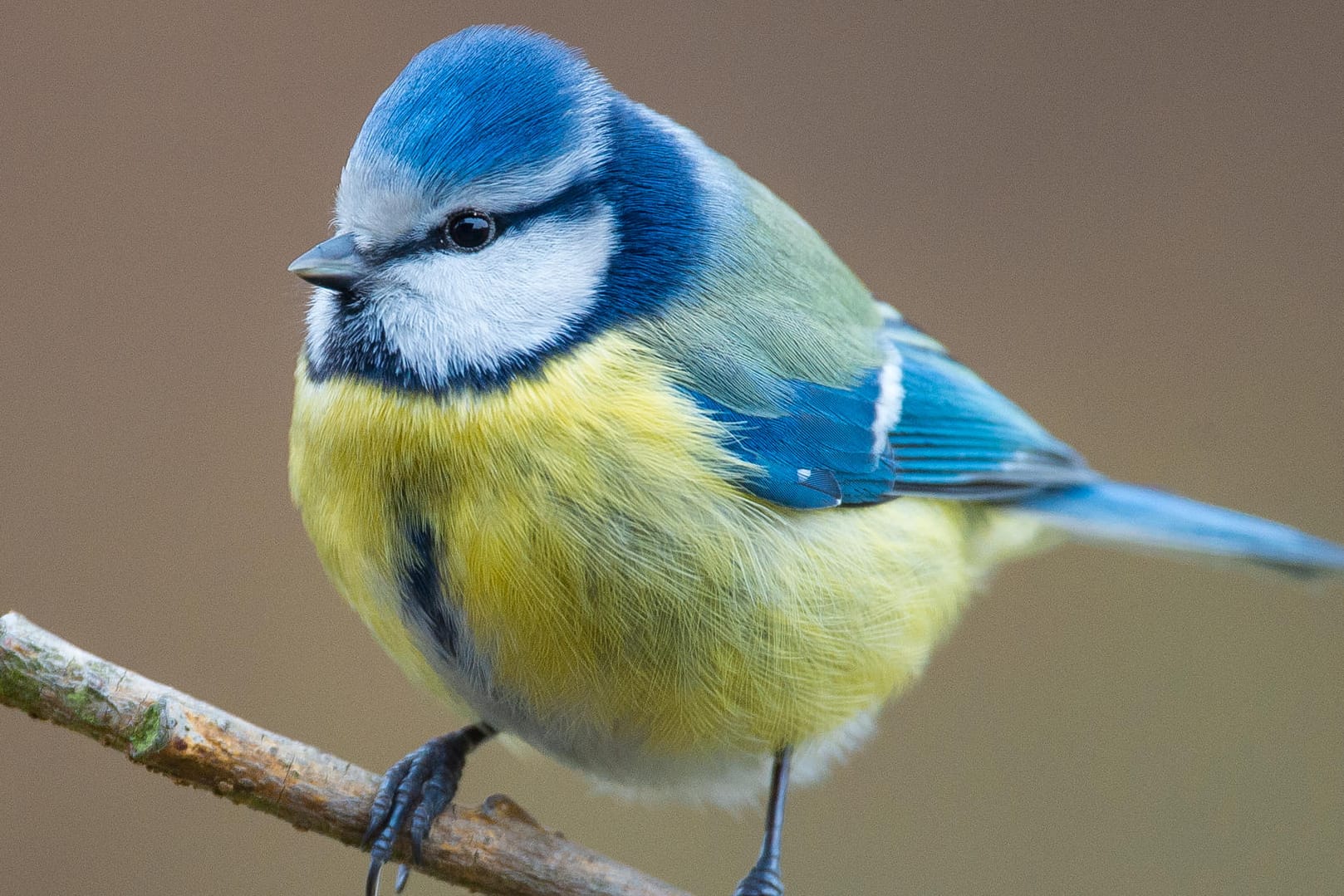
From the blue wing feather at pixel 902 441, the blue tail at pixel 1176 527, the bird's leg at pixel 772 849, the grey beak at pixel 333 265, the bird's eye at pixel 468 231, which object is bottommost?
the bird's leg at pixel 772 849

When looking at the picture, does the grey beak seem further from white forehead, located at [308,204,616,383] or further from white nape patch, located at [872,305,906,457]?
white nape patch, located at [872,305,906,457]

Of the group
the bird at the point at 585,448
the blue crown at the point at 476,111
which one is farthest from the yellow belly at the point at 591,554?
the blue crown at the point at 476,111

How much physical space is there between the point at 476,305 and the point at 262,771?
526 mm

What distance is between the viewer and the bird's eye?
1.33 m

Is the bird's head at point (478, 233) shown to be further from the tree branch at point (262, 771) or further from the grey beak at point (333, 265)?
the tree branch at point (262, 771)

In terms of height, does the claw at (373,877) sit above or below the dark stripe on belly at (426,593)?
below

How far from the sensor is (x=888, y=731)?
2.64m

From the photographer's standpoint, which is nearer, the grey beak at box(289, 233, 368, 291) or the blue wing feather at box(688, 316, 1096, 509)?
the grey beak at box(289, 233, 368, 291)

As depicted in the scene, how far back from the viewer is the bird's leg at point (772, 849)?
5.36 feet

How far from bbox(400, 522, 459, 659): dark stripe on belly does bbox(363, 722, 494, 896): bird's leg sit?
187 millimetres

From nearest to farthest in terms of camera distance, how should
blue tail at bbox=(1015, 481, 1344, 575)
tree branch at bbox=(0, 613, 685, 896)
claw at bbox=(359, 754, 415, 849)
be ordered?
tree branch at bbox=(0, 613, 685, 896)
claw at bbox=(359, 754, 415, 849)
blue tail at bbox=(1015, 481, 1344, 575)

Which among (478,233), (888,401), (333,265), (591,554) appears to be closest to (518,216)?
(478,233)

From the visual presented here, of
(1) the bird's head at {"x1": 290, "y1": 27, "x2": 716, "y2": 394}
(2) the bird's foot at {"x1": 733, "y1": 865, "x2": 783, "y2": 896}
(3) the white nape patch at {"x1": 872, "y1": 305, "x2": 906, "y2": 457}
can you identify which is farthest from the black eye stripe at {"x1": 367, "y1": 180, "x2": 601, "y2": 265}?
(2) the bird's foot at {"x1": 733, "y1": 865, "x2": 783, "y2": 896}

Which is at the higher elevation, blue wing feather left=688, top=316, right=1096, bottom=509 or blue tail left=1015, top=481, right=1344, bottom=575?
blue wing feather left=688, top=316, right=1096, bottom=509
